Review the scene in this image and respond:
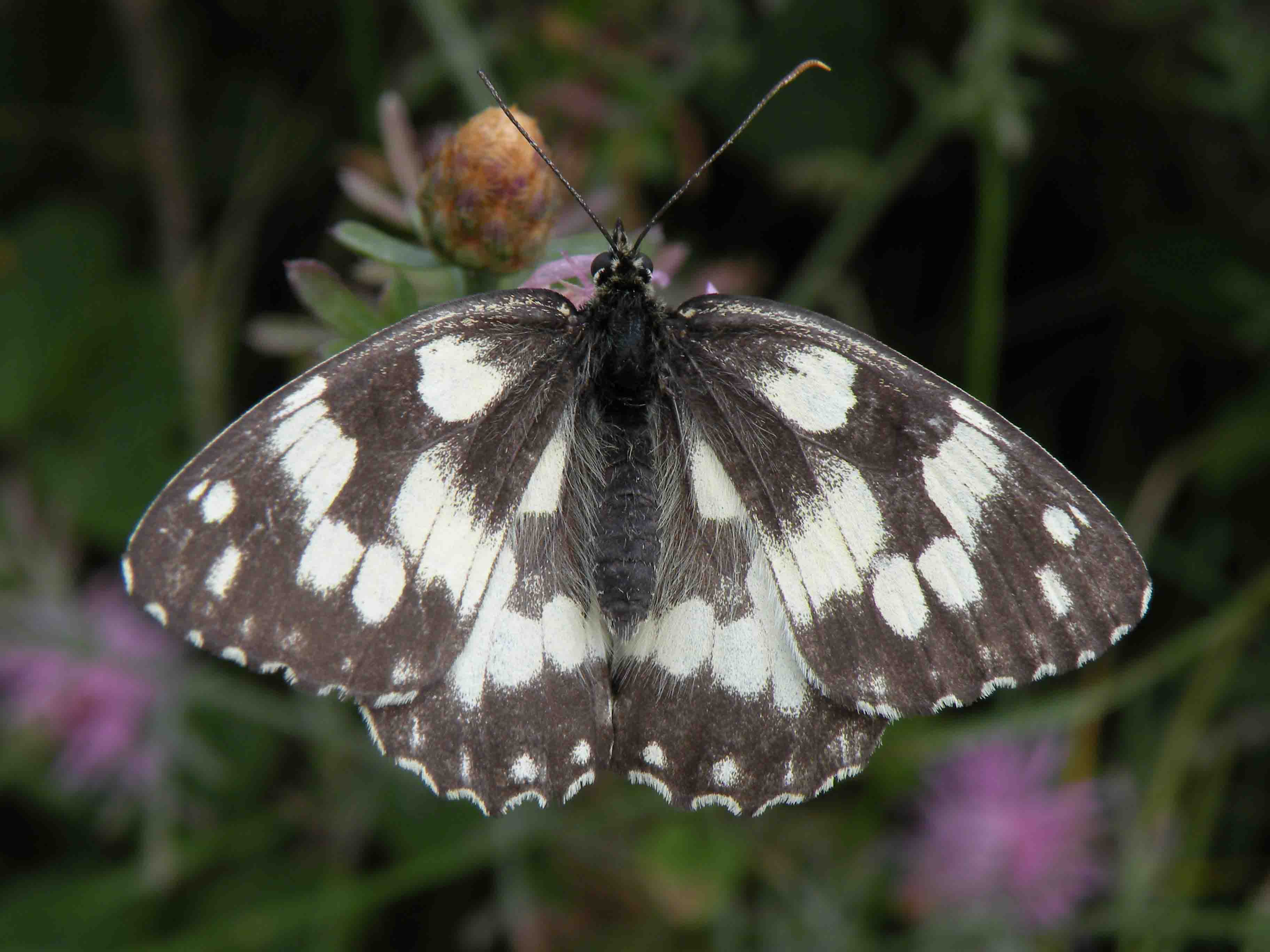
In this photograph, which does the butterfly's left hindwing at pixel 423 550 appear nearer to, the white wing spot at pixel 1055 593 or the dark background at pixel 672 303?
the white wing spot at pixel 1055 593

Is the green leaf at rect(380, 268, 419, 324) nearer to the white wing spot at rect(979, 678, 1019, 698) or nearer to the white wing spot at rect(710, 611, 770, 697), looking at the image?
the white wing spot at rect(710, 611, 770, 697)

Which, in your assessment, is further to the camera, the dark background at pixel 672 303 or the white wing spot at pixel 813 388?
the dark background at pixel 672 303

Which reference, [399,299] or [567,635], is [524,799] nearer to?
[567,635]

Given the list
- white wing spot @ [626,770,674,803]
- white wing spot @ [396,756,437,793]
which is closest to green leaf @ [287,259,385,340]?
white wing spot @ [396,756,437,793]

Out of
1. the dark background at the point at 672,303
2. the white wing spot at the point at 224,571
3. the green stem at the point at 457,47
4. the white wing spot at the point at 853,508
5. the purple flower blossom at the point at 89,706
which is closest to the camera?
the white wing spot at the point at 224,571

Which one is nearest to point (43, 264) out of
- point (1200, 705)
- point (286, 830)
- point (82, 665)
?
point (82, 665)

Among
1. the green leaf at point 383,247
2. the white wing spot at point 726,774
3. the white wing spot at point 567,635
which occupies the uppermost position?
the green leaf at point 383,247

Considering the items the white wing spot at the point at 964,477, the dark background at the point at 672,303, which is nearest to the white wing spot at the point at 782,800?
the white wing spot at the point at 964,477

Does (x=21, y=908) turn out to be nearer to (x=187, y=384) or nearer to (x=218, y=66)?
(x=187, y=384)
